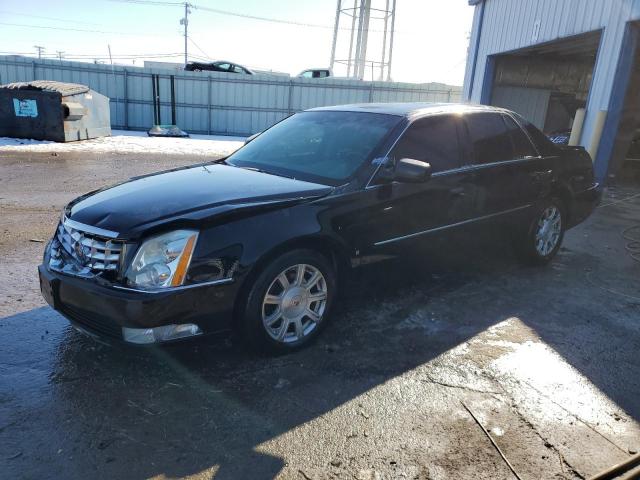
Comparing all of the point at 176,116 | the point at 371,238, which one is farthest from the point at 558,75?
the point at 371,238

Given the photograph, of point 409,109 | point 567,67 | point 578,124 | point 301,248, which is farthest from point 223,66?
point 301,248

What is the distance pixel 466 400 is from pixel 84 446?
6.76ft

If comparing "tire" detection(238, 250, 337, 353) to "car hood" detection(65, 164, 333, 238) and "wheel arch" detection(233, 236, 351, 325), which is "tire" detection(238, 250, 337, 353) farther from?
"car hood" detection(65, 164, 333, 238)

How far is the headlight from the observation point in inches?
107

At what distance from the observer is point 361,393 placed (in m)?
2.90

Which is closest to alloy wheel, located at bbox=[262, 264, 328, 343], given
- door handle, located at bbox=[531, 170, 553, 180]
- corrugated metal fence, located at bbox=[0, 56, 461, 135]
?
door handle, located at bbox=[531, 170, 553, 180]

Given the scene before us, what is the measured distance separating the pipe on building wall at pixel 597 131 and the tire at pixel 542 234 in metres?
5.20

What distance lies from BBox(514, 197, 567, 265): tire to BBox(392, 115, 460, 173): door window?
4.55 ft

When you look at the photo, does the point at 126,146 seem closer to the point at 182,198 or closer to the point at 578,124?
the point at 578,124

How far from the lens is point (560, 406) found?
2859 millimetres

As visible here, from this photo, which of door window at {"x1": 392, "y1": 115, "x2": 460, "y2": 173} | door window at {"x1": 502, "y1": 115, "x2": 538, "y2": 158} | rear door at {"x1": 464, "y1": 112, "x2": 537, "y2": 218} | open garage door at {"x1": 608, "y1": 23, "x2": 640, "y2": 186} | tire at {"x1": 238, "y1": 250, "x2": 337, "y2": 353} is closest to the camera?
tire at {"x1": 238, "y1": 250, "x2": 337, "y2": 353}

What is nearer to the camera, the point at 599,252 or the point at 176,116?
the point at 599,252

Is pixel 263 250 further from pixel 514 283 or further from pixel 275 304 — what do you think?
pixel 514 283

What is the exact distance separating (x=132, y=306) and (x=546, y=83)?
18.0 metres
